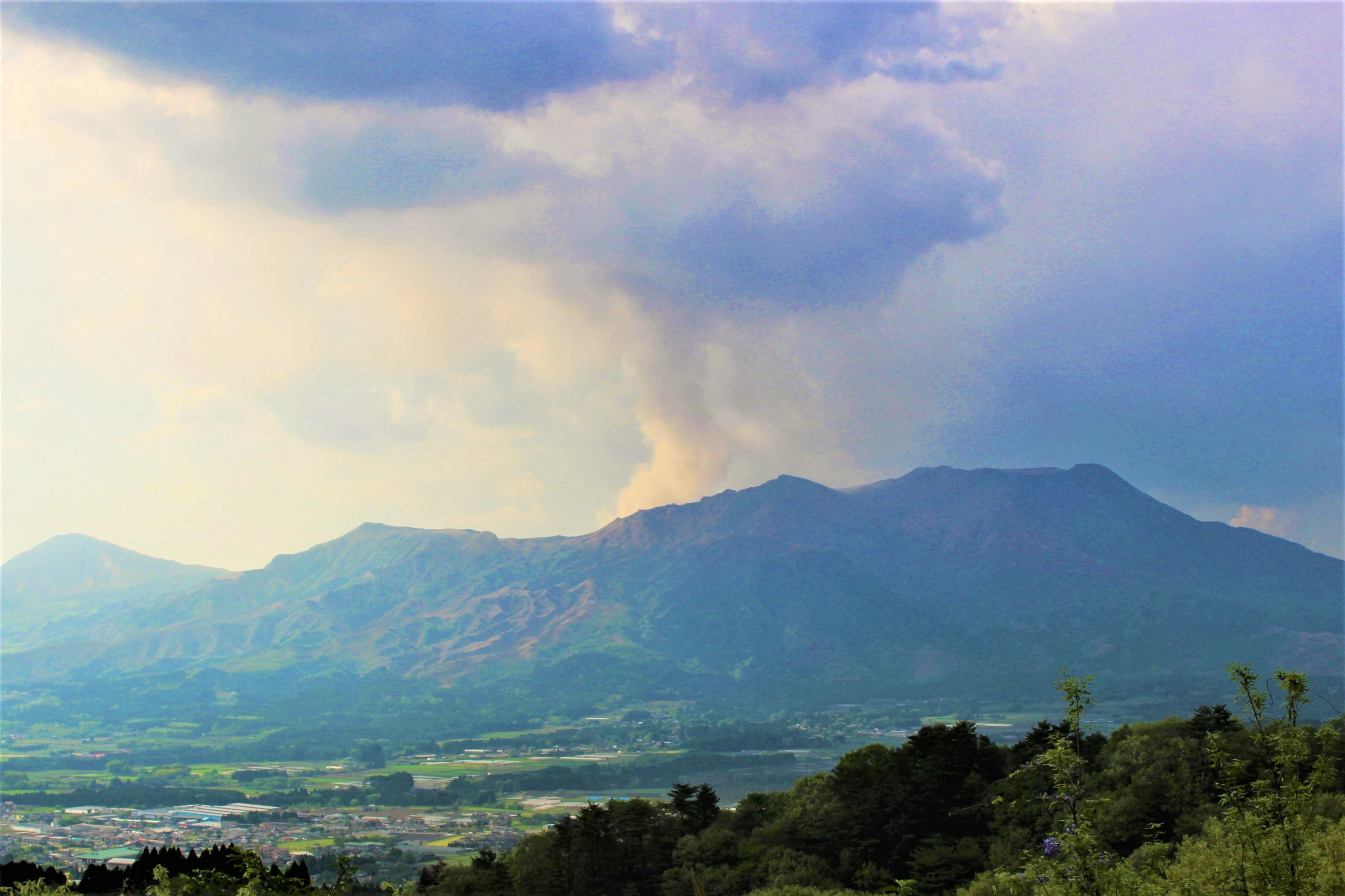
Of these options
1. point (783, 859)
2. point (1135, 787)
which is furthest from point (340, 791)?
point (1135, 787)

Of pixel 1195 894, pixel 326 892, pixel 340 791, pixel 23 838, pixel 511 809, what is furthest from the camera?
pixel 340 791

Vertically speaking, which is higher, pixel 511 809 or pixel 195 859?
pixel 195 859

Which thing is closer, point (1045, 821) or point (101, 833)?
point (1045, 821)

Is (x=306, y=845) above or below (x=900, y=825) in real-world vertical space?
below

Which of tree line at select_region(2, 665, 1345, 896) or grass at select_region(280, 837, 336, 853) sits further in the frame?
grass at select_region(280, 837, 336, 853)

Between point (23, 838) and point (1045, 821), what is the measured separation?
152 m

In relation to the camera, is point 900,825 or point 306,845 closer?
point 900,825

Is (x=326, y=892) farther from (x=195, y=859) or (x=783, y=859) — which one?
(x=783, y=859)

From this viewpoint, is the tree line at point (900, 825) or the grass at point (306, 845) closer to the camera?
the tree line at point (900, 825)

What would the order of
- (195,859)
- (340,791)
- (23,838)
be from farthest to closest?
(340,791) < (23,838) < (195,859)

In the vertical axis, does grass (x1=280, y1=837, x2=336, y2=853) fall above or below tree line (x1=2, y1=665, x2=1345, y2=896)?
below

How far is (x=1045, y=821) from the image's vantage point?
5647cm

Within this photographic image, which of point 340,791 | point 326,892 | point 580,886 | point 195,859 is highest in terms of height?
point 326,892

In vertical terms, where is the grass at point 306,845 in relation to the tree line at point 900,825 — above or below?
below
